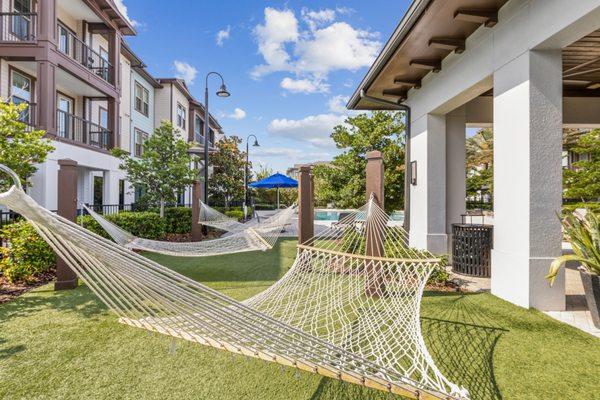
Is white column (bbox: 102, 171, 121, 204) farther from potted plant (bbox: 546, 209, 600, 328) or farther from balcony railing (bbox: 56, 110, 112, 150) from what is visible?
potted plant (bbox: 546, 209, 600, 328)

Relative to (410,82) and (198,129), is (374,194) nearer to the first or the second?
(410,82)

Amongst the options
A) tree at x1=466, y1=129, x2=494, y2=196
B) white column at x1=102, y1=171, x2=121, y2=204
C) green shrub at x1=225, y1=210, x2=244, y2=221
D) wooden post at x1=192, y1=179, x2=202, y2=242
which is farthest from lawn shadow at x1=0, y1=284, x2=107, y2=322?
tree at x1=466, y1=129, x2=494, y2=196

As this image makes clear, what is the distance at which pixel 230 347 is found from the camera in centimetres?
159

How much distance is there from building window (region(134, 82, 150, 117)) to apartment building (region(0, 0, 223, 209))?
0.14 ft

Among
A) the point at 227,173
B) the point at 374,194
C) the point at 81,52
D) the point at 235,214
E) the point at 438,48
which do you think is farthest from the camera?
the point at 227,173

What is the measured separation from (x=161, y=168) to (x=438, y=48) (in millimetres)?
6564

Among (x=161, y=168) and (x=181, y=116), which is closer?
(x=161, y=168)


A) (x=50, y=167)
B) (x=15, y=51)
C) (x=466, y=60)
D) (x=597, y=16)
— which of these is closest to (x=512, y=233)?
Result: (x=597, y=16)

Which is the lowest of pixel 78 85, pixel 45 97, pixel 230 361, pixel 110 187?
pixel 230 361

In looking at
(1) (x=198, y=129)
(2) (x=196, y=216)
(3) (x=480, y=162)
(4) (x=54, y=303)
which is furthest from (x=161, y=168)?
(3) (x=480, y=162)

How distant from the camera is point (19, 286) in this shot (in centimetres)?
397

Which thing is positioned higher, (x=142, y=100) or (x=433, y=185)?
(x=142, y=100)

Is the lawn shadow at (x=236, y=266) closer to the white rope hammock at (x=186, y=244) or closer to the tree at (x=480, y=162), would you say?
the white rope hammock at (x=186, y=244)

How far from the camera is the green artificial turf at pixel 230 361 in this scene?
6.14 ft
